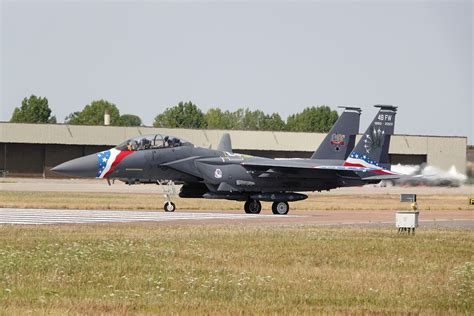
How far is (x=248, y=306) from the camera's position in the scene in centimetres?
1297

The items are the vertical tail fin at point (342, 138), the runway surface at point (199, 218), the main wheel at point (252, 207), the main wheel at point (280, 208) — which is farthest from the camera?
the vertical tail fin at point (342, 138)

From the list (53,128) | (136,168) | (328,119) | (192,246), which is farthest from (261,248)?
(328,119)

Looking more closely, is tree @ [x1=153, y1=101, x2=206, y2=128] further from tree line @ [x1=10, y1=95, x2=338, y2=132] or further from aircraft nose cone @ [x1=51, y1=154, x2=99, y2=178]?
aircraft nose cone @ [x1=51, y1=154, x2=99, y2=178]

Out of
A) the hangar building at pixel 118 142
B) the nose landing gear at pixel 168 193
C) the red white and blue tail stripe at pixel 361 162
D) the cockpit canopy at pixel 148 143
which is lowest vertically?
the nose landing gear at pixel 168 193

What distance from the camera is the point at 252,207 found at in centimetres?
3700

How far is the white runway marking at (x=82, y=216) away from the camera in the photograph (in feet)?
95.2

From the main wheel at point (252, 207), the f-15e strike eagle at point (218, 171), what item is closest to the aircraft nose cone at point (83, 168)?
the f-15e strike eagle at point (218, 171)

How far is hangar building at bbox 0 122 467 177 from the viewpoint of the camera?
85.0 m

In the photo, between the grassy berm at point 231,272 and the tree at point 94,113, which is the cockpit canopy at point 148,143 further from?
the tree at point 94,113

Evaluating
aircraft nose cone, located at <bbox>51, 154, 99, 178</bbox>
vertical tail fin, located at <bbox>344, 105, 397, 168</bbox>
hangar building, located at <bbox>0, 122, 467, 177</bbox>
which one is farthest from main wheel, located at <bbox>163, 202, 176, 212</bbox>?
hangar building, located at <bbox>0, 122, 467, 177</bbox>

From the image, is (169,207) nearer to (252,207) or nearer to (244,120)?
(252,207)

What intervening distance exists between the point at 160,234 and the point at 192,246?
3.26 m

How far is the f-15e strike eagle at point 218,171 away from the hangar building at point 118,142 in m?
46.3

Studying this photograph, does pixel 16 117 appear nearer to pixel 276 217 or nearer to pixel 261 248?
pixel 276 217
